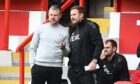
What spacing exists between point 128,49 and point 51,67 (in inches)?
108

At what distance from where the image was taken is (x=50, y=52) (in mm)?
7414

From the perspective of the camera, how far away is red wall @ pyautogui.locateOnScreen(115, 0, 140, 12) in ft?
32.4

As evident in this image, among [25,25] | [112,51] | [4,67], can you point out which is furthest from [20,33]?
[112,51]

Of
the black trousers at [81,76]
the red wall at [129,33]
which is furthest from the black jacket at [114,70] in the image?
the red wall at [129,33]

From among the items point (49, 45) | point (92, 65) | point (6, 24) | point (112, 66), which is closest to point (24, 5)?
point (6, 24)

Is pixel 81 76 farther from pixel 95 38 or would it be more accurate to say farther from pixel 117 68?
pixel 117 68

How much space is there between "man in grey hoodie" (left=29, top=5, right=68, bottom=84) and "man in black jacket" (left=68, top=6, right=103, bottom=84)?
190mm

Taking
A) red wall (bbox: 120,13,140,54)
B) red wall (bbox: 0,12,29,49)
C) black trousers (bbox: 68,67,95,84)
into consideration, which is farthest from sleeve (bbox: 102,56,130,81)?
red wall (bbox: 0,12,29,49)

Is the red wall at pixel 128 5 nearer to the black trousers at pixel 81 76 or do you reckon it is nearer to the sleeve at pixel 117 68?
the sleeve at pixel 117 68

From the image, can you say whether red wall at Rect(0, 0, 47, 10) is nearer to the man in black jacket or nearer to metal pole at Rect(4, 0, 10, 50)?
metal pole at Rect(4, 0, 10, 50)

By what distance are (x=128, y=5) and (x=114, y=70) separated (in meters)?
2.08

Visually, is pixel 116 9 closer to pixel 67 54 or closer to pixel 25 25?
pixel 25 25

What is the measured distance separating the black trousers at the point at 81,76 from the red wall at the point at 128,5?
284 centimetres

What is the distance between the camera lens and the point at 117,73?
823cm
